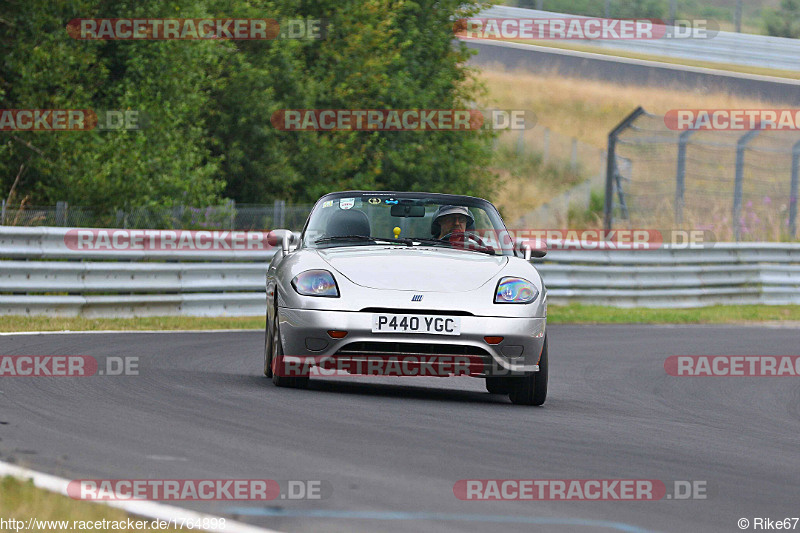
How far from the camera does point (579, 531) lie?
15.3 feet

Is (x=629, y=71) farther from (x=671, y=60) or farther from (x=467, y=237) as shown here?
(x=467, y=237)

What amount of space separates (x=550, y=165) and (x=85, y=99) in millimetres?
26924

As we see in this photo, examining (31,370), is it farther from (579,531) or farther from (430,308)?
(579,531)

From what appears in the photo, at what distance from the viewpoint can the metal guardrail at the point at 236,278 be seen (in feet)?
47.9

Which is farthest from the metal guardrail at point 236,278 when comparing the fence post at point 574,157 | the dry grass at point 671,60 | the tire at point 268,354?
the dry grass at point 671,60

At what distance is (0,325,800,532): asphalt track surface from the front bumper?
0.28 meters

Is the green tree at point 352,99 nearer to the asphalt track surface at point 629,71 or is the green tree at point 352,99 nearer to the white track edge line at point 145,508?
the asphalt track surface at point 629,71

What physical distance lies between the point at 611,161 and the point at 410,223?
17.3 meters

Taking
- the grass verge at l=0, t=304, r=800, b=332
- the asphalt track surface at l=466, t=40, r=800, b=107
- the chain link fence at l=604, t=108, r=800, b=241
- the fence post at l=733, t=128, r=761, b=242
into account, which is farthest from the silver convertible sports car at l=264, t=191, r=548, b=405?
the asphalt track surface at l=466, t=40, r=800, b=107

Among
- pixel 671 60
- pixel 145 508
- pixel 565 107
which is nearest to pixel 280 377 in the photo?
pixel 145 508

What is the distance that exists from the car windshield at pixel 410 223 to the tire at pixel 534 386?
40.1 inches

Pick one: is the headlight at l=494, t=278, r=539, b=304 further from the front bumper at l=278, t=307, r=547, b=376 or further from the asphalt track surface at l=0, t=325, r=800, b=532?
the asphalt track surface at l=0, t=325, r=800, b=532

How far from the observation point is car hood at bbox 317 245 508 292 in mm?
8320

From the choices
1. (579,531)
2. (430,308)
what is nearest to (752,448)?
(430,308)
